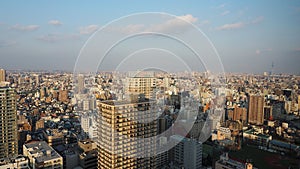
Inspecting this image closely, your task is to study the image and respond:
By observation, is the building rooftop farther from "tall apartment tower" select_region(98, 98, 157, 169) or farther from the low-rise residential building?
"tall apartment tower" select_region(98, 98, 157, 169)

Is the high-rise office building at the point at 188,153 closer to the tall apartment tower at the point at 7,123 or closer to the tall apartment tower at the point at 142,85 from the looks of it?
the tall apartment tower at the point at 142,85

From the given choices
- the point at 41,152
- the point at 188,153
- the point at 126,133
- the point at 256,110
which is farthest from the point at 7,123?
the point at 256,110

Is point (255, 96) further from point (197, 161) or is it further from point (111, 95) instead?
point (111, 95)

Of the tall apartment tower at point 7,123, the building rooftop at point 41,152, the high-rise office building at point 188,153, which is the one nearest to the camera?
the building rooftop at point 41,152

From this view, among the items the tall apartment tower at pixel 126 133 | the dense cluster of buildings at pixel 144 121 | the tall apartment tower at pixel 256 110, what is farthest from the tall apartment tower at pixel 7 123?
the tall apartment tower at pixel 256 110

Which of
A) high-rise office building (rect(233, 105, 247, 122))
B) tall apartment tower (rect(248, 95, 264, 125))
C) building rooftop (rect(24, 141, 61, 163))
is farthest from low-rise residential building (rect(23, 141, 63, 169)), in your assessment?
tall apartment tower (rect(248, 95, 264, 125))

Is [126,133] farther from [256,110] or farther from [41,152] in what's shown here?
[256,110]

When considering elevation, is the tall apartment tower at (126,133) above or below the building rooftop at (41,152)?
above
